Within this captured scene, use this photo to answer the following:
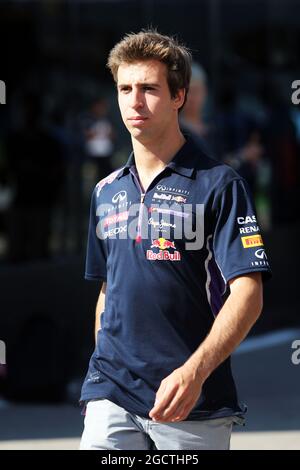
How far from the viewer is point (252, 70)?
11.2 m

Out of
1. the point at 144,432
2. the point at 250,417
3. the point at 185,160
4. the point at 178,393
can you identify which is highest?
the point at 185,160

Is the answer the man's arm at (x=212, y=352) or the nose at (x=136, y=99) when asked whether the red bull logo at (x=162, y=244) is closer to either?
the man's arm at (x=212, y=352)

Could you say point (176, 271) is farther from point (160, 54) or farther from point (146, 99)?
point (160, 54)

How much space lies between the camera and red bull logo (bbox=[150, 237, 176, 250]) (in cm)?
349

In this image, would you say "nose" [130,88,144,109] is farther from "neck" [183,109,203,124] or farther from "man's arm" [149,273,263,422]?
"neck" [183,109,203,124]

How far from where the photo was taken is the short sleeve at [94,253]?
3828 mm

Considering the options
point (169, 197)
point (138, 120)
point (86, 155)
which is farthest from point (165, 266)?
point (86, 155)

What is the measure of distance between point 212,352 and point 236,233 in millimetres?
387

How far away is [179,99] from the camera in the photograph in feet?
11.9

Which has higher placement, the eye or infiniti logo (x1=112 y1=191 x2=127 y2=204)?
the eye

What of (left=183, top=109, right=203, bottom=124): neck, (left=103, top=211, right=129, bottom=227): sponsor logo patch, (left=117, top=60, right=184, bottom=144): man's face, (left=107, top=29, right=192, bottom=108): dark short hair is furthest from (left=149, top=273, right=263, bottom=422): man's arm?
(left=183, top=109, right=203, bottom=124): neck

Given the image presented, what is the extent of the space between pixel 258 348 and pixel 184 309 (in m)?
6.15

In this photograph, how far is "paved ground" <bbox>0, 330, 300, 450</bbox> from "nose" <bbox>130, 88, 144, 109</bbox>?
3.33m
